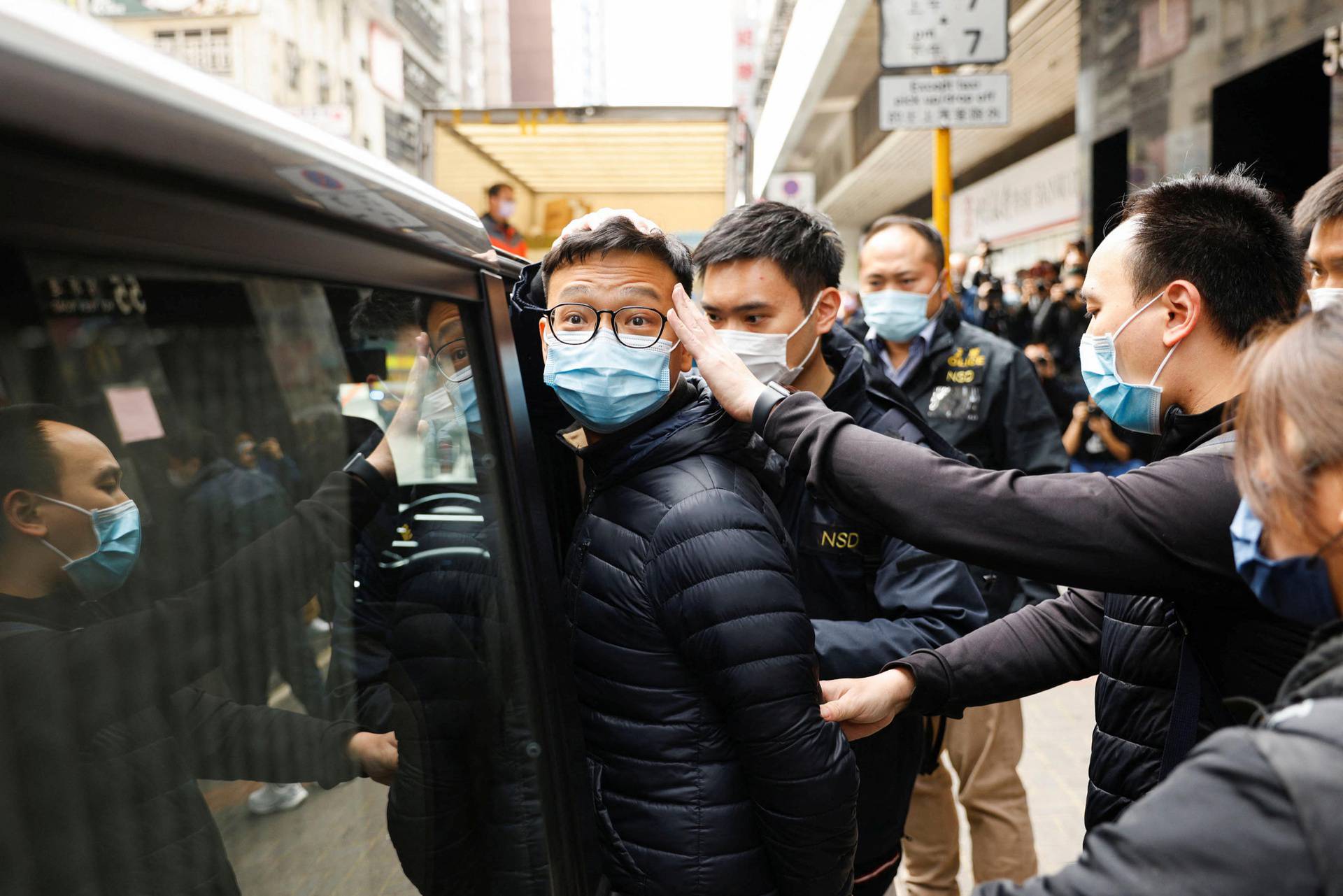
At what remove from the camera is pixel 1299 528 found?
968 millimetres

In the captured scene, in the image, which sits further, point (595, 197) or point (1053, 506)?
point (595, 197)

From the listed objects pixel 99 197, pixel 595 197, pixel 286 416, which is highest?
pixel 595 197

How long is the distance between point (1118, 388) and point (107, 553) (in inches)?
60.4

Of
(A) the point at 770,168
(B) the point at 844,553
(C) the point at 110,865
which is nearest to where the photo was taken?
(C) the point at 110,865

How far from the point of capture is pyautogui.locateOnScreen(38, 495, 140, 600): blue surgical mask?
2.51 ft

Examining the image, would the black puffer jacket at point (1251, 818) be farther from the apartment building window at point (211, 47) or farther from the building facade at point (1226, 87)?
the apartment building window at point (211, 47)

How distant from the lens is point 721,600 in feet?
4.83

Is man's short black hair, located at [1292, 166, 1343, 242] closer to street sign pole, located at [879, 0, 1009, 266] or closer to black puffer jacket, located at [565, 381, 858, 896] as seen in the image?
black puffer jacket, located at [565, 381, 858, 896]

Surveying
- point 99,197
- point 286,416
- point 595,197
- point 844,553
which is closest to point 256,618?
point 286,416

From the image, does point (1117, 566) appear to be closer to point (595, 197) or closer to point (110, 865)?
point (110, 865)

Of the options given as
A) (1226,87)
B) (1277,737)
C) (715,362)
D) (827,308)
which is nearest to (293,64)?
(1226,87)

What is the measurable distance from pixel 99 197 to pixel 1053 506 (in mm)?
1227

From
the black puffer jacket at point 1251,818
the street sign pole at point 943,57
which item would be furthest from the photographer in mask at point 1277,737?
the street sign pole at point 943,57

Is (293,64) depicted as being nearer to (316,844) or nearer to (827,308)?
(827,308)
